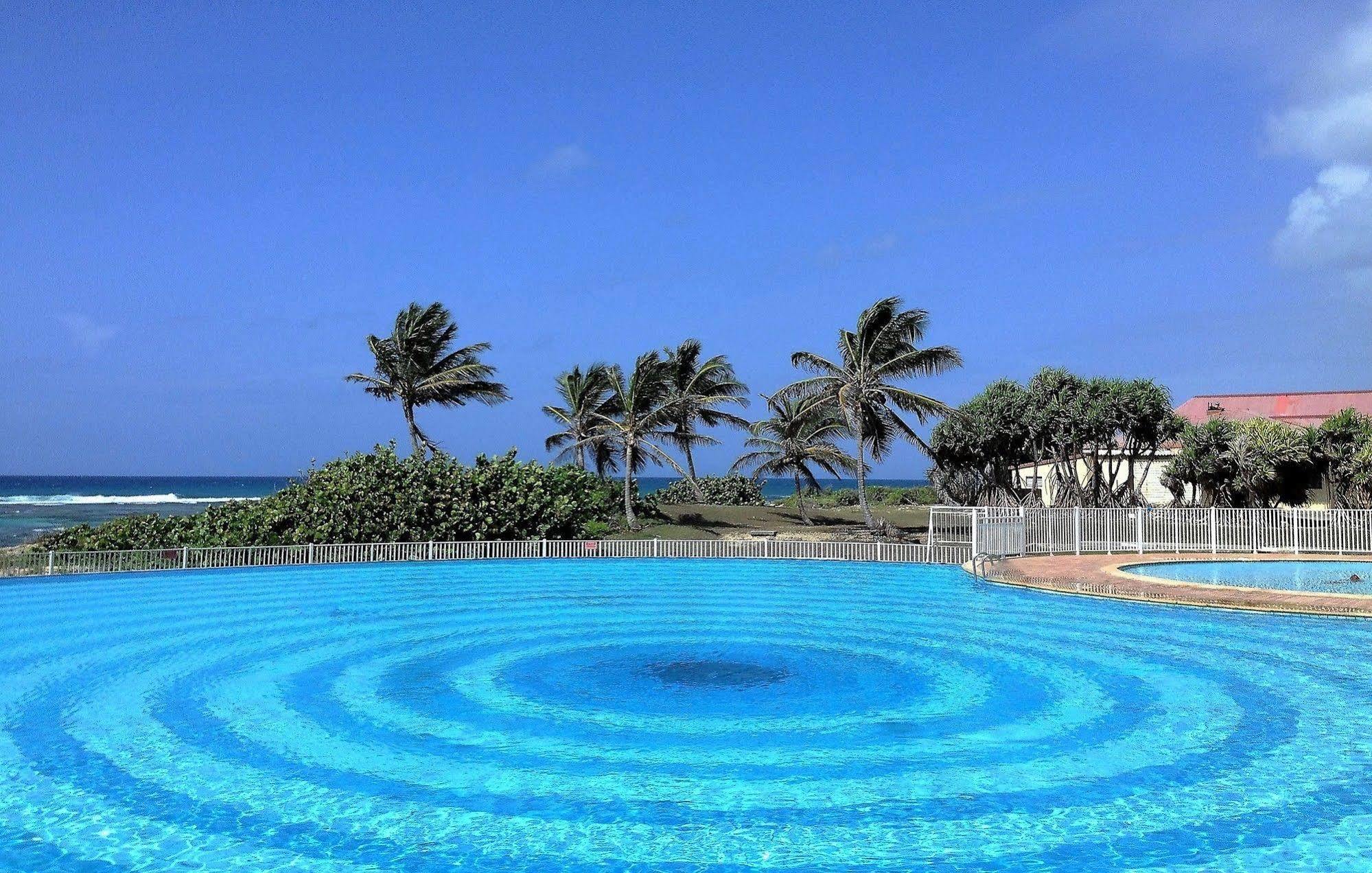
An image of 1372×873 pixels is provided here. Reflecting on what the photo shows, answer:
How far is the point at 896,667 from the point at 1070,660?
240 cm

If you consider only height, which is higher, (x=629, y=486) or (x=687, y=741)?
(x=629, y=486)

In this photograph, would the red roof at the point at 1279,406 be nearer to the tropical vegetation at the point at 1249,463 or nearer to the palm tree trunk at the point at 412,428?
the tropical vegetation at the point at 1249,463

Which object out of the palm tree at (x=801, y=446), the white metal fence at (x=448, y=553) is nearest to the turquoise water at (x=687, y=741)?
the white metal fence at (x=448, y=553)

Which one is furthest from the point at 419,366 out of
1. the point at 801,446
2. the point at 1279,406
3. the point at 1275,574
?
the point at 1279,406

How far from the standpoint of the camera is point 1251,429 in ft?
92.6

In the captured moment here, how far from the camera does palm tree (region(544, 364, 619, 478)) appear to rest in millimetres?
37344

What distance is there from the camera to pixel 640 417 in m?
34.6

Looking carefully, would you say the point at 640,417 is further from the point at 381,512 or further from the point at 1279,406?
the point at 1279,406

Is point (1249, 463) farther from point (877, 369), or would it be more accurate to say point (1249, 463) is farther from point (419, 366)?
point (419, 366)

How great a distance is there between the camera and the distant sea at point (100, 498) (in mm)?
61312

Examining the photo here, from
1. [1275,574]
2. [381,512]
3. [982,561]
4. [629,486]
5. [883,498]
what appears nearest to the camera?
[1275,574]

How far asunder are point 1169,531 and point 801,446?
51.2ft

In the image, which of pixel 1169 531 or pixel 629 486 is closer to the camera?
pixel 1169 531

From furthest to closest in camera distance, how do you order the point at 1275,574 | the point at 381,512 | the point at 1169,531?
1. the point at 381,512
2. the point at 1169,531
3. the point at 1275,574
